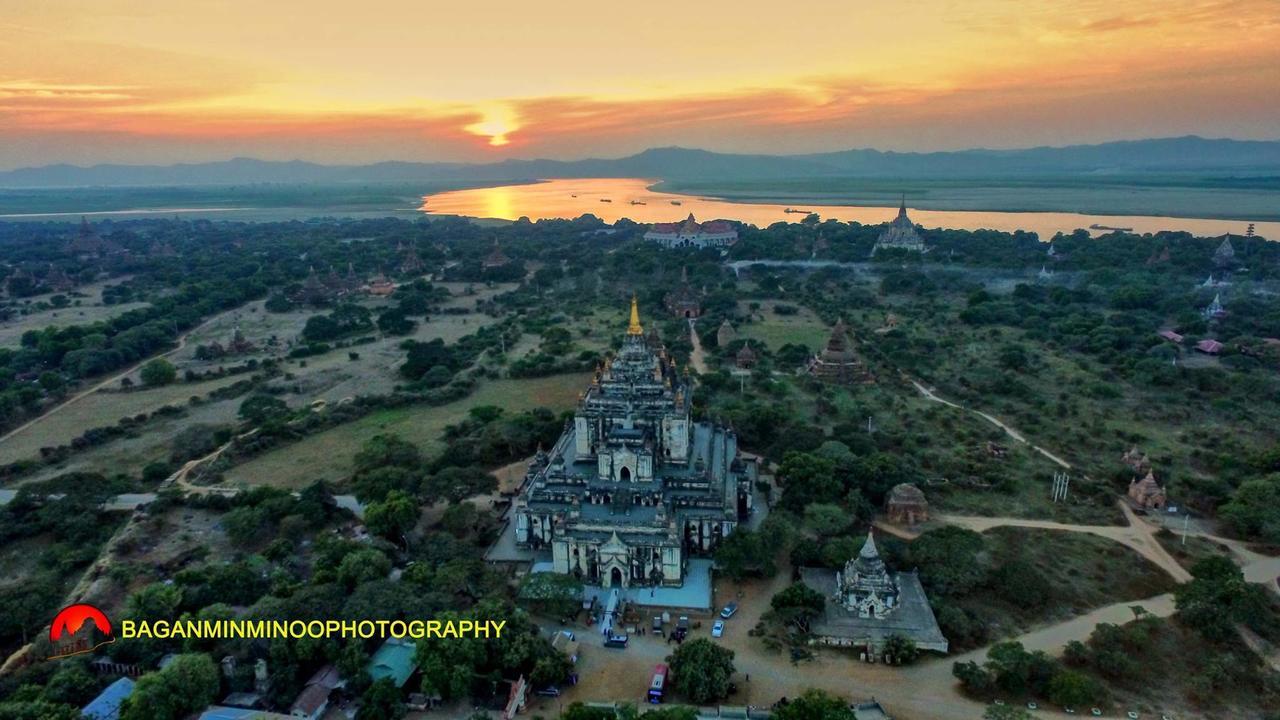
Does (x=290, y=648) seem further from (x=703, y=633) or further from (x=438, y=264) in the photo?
(x=438, y=264)

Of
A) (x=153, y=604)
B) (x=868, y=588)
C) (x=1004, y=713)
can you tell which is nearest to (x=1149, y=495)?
(x=868, y=588)

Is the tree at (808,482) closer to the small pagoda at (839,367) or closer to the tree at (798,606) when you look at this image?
the tree at (798,606)

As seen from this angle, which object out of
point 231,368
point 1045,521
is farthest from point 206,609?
point 231,368

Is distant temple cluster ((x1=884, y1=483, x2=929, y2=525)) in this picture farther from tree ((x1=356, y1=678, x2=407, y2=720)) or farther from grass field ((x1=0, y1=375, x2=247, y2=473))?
grass field ((x1=0, y1=375, x2=247, y2=473))

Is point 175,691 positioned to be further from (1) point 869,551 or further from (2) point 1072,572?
(2) point 1072,572

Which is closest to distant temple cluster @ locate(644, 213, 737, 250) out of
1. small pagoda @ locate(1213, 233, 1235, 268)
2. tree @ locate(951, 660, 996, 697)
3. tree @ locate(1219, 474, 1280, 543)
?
small pagoda @ locate(1213, 233, 1235, 268)

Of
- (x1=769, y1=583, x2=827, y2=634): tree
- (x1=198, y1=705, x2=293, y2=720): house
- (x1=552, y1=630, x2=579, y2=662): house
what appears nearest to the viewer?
(x1=198, y1=705, x2=293, y2=720): house
